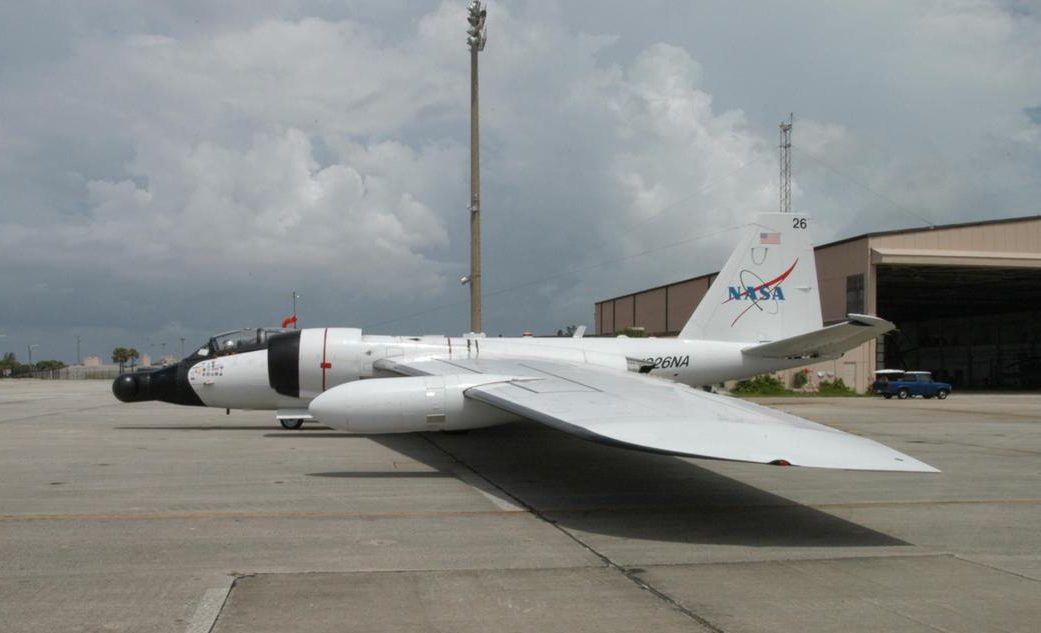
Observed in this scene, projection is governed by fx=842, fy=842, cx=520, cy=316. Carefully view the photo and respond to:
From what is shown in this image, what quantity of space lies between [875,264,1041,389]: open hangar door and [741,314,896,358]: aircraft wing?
1152 inches

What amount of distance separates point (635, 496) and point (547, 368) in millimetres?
4305

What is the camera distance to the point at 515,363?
599 inches

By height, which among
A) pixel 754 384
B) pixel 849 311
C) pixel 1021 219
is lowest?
pixel 754 384

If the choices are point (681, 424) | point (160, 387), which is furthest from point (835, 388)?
point (681, 424)

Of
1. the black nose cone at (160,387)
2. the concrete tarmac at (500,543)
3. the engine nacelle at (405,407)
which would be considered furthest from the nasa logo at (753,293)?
the black nose cone at (160,387)

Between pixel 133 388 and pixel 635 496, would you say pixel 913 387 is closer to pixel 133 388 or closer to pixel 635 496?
pixel 635 496

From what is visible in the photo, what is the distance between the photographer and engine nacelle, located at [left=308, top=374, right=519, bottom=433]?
11164 millimetres

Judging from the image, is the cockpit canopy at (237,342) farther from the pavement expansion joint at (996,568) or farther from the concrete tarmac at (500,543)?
the pavement expansion joint at (996,568)

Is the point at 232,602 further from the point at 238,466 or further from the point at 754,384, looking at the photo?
the point at 754,384

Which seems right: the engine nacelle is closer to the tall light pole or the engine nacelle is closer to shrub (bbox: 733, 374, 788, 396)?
the tall light pole

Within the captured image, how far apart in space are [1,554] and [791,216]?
16439mm

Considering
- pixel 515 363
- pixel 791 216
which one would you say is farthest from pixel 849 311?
pixel 515 363

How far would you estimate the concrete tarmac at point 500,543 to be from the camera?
18.2ft

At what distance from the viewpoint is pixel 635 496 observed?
10016mm
